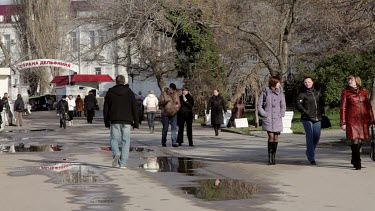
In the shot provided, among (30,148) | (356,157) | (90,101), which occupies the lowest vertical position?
(30,148)

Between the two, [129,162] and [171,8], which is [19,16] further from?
[129,162]

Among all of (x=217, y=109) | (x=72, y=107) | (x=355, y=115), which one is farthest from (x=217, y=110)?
(x=72, y=107)

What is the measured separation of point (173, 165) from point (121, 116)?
150cm

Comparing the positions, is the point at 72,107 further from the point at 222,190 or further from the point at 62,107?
the point at 222,190

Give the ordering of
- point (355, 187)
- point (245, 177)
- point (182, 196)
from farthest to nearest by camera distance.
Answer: point (245, 177) < point (355, 187) < point (182, 196)

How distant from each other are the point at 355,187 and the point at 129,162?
20.2 feet

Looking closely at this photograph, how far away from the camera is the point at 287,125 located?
29.5 metres

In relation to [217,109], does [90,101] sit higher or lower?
higher

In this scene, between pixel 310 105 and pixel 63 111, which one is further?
pixel 63 111

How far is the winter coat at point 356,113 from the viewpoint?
14.9 meters

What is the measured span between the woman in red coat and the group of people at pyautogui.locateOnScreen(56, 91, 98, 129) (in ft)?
78.9

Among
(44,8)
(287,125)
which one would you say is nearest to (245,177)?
(287,125)

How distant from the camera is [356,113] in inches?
587

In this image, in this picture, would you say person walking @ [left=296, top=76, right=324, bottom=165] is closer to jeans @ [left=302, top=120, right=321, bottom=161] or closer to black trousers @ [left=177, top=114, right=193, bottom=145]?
jeans @ [left=302, top=120, right=321, bottom=161]
